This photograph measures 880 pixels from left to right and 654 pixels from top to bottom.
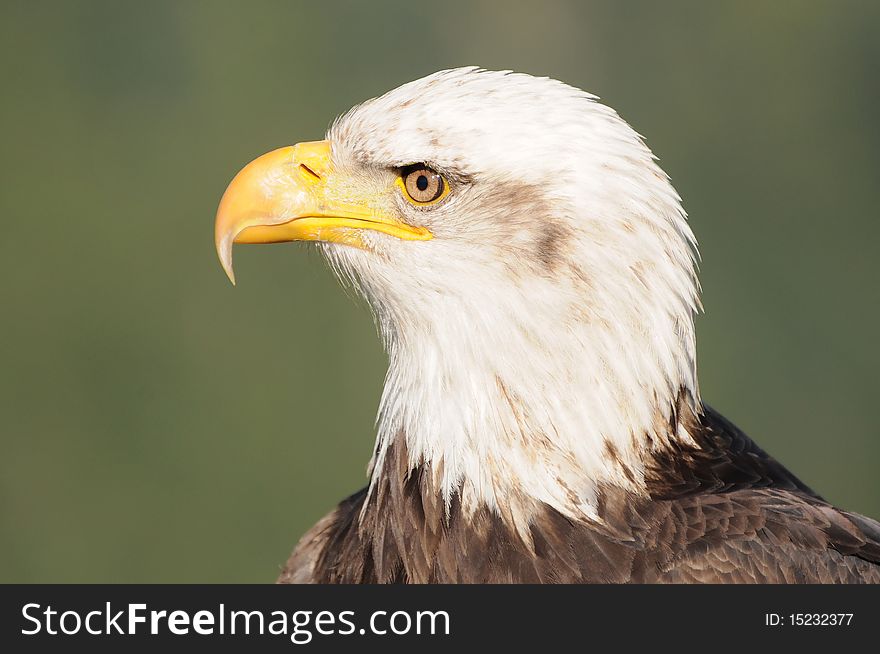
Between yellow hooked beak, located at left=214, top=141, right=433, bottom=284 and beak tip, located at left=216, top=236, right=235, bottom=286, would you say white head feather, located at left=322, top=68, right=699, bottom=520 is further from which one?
beak tip, located at left=216, top=236, right=235, bottom=286

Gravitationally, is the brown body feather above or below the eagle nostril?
below

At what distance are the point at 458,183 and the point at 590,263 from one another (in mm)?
407

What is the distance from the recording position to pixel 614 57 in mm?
10188

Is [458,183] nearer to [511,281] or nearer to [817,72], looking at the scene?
[511,281]

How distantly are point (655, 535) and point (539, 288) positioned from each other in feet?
2.24

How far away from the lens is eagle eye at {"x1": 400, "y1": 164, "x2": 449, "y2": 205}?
3.04 m

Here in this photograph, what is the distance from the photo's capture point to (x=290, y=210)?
10.4ft

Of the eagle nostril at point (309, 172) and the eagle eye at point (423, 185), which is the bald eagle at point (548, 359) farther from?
the eagle nostril at point (309, 172)

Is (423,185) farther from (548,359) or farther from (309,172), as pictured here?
(548,359)

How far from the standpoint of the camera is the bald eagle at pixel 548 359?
9.53 ft

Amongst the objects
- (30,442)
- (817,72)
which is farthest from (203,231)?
(817,72)

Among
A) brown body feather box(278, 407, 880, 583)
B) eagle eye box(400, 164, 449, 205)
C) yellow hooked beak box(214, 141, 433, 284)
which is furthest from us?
yellow hooked beak box(214, 141, 433, 284)

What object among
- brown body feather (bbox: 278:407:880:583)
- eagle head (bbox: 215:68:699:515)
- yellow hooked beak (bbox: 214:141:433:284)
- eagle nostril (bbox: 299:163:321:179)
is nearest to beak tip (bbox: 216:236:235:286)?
yellow hooked beak (bbox: 214:141:433:284)

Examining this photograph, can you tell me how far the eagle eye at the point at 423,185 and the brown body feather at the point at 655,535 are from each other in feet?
2.29
